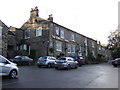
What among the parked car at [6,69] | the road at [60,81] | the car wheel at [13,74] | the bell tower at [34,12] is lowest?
the road at [60,81]

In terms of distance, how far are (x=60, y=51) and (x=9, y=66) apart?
63.0 feet

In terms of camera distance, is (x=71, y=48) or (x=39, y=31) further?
(x=71, y=48)

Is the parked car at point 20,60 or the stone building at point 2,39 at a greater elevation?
the stone building at point 2,39

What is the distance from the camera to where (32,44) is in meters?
28.2

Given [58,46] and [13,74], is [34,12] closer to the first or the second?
[58,46]

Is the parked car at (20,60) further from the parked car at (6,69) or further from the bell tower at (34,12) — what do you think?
the bell tower at (34,12)

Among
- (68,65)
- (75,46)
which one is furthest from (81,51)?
(68,65)

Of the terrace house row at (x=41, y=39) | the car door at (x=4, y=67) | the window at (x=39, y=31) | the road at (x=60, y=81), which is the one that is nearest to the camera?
the road at (x=60, y=81)

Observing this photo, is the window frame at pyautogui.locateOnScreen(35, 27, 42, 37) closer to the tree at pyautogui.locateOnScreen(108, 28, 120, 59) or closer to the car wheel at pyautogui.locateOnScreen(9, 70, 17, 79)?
the car wheel at pyautogui.locateOnScreen(9, 70, 17, 79)

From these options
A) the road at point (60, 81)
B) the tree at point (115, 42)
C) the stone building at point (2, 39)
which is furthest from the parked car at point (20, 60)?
the tree at point (115, 42)

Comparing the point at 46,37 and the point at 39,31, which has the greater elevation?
the point at 39,31

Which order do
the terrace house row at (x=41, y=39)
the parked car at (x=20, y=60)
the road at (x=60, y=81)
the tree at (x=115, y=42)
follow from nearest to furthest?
the road at (x=60, y=81) → the parked car at (x=20, y=60) → the terrace house row at (x=41, y=39) → the tree at (x=115, y=42)

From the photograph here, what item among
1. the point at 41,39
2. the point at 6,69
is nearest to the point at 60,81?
the point at 6,69

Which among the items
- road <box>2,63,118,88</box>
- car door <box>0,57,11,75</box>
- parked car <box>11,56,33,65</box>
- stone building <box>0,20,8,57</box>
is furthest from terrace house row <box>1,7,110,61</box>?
car door <box>0,57,11,75</box>
